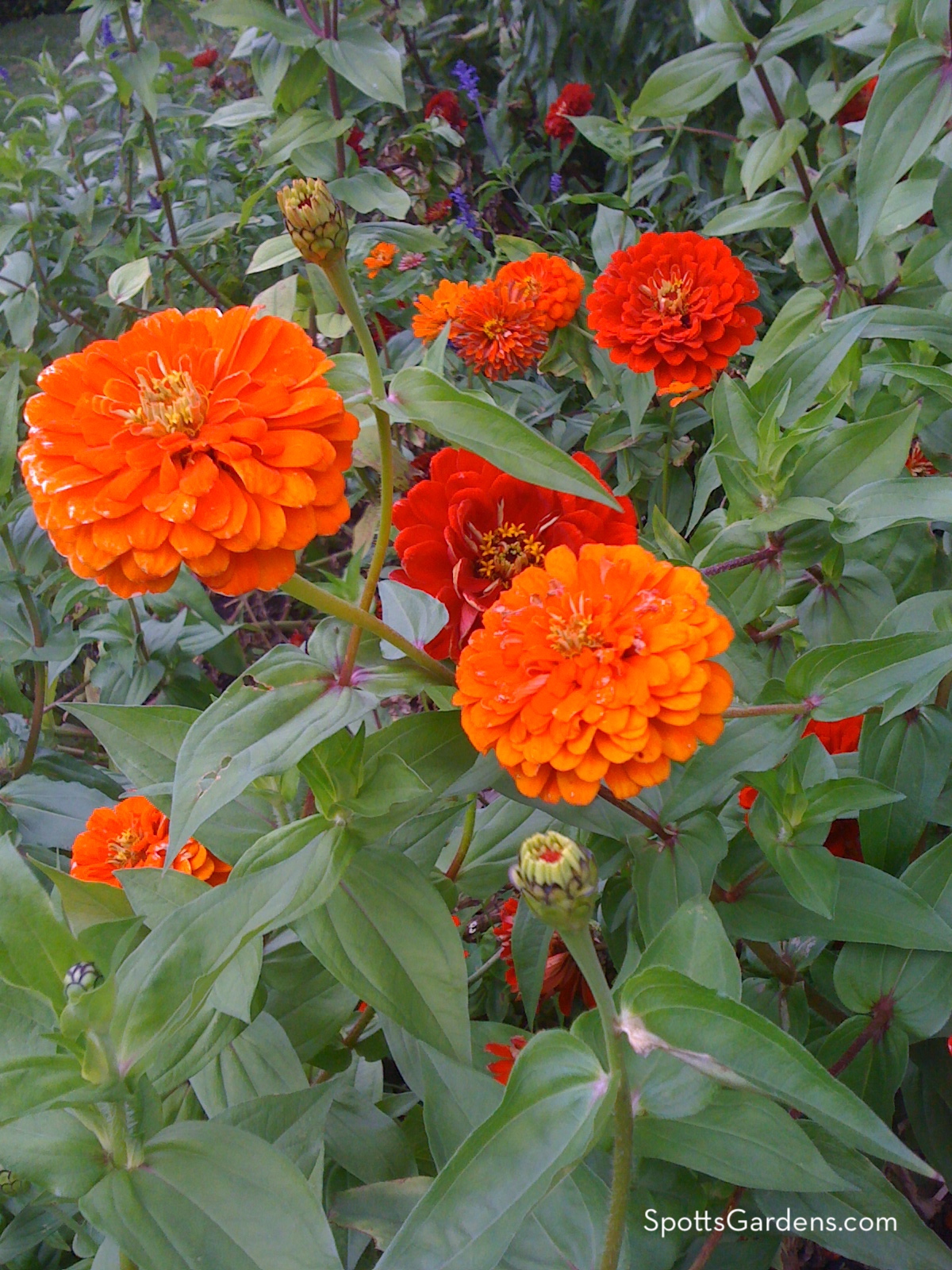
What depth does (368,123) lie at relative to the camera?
239 centimetres

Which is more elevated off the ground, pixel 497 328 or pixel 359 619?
pixel 359 619

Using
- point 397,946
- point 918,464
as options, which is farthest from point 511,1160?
point 918,464

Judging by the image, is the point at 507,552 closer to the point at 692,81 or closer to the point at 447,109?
the point at 692,81

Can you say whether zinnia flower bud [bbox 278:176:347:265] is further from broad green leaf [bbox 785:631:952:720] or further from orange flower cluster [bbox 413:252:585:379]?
orange flower cluster [bbox 413:252:585:379]

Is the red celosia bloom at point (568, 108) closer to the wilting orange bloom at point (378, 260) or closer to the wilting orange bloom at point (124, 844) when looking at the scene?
the wilting orange bloom at point (378, 260)

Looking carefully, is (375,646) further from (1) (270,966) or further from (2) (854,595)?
(2) (854,595)

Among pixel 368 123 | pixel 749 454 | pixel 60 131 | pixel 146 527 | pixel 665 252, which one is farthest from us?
pixel 368 123

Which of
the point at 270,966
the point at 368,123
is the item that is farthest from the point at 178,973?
the point at 368,123

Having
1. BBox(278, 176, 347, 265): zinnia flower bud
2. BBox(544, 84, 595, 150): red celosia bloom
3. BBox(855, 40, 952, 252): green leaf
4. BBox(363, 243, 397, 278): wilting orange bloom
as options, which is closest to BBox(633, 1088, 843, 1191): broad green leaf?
BBox(278, 176, 347, 265): zinnia flower bud

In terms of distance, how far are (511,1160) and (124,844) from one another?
0.51 m

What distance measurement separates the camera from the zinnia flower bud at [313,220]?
540 millimetres

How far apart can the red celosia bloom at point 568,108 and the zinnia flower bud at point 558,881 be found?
6.47 ft

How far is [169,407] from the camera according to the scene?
0.51 meters

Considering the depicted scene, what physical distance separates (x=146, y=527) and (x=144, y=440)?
0.06 meters
